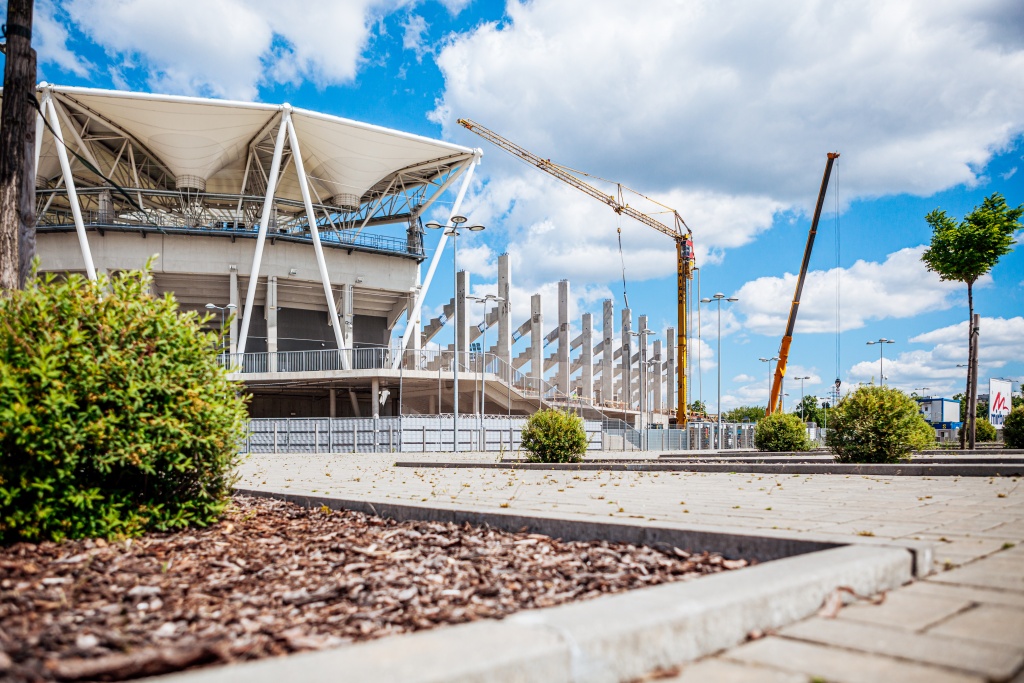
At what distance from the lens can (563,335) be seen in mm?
55906

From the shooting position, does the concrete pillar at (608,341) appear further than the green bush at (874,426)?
Yes

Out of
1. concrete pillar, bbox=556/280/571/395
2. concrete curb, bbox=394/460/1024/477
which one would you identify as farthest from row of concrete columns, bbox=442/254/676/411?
concrete curb, bbox=394/460/1024/477

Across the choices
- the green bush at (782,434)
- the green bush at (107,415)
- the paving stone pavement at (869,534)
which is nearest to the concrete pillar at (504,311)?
the green bush at (782,434)

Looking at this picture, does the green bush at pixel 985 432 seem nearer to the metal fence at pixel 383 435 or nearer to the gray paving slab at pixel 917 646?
the metal fence at pixel 383 435

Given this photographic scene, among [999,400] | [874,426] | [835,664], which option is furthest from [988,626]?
[999,400]

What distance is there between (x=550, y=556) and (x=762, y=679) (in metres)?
2.42

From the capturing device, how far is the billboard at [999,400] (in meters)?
31.1

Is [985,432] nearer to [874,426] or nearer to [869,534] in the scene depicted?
[874,426]

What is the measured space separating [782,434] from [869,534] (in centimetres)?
2298

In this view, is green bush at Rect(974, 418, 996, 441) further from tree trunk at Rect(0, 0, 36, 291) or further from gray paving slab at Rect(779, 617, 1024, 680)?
tree trunk at Rect(0, 0, 36, 291)

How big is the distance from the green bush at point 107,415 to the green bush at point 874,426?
12372 mm

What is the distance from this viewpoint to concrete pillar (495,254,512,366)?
1880 inches

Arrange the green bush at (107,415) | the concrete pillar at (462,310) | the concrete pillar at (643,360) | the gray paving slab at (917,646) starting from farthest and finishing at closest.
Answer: the concrete pillar at (643,360) → the concrete pillar at (462,310) → the green bush at (107,415) → the gray paving slab at (917,646)

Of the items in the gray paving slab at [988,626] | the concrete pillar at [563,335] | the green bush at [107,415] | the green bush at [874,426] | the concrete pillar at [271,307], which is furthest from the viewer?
the concrete pillar at [563,335]
